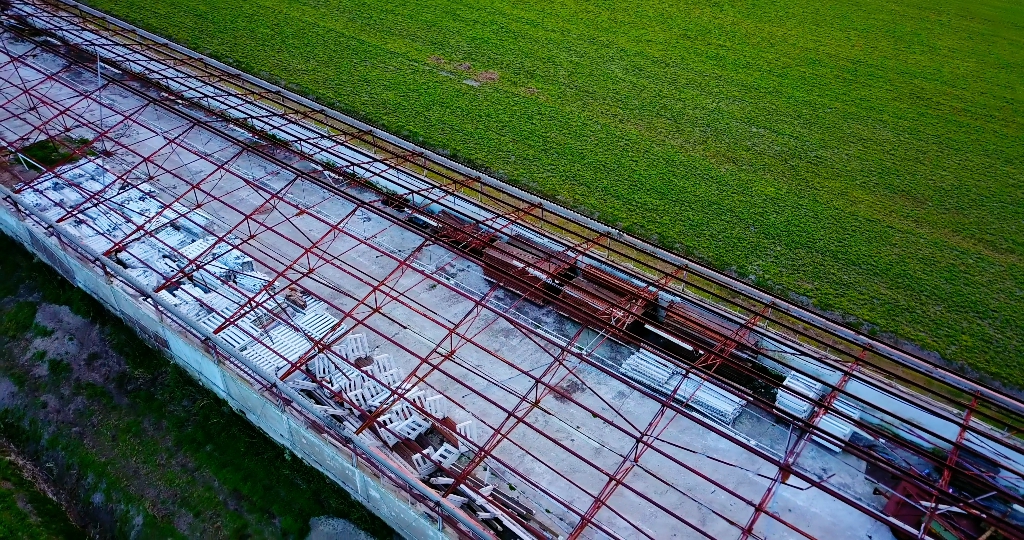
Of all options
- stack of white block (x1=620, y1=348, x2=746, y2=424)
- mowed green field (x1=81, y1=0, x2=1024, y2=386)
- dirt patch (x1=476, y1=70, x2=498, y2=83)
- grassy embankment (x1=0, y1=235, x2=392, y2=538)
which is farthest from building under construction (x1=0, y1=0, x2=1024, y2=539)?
dirt patch (x1=476, y1=70, x2=498, y2=83)

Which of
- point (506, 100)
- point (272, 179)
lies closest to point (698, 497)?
point (272, 179)

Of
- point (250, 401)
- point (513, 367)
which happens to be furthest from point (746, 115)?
point (250, 401)

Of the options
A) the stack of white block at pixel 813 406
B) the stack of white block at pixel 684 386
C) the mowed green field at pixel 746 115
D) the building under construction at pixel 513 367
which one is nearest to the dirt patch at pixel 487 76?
the mowed green field at pixel 746 115

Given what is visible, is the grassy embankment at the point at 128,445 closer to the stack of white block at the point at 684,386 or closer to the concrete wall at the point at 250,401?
the concrete wall at the point at 250,401

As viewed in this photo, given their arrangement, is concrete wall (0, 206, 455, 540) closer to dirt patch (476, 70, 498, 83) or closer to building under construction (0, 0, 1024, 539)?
building under construction (0, 0, 1024, 539)

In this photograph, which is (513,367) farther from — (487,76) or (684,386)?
(487,76)

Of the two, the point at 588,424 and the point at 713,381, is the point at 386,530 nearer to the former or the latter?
the point at 588,424
